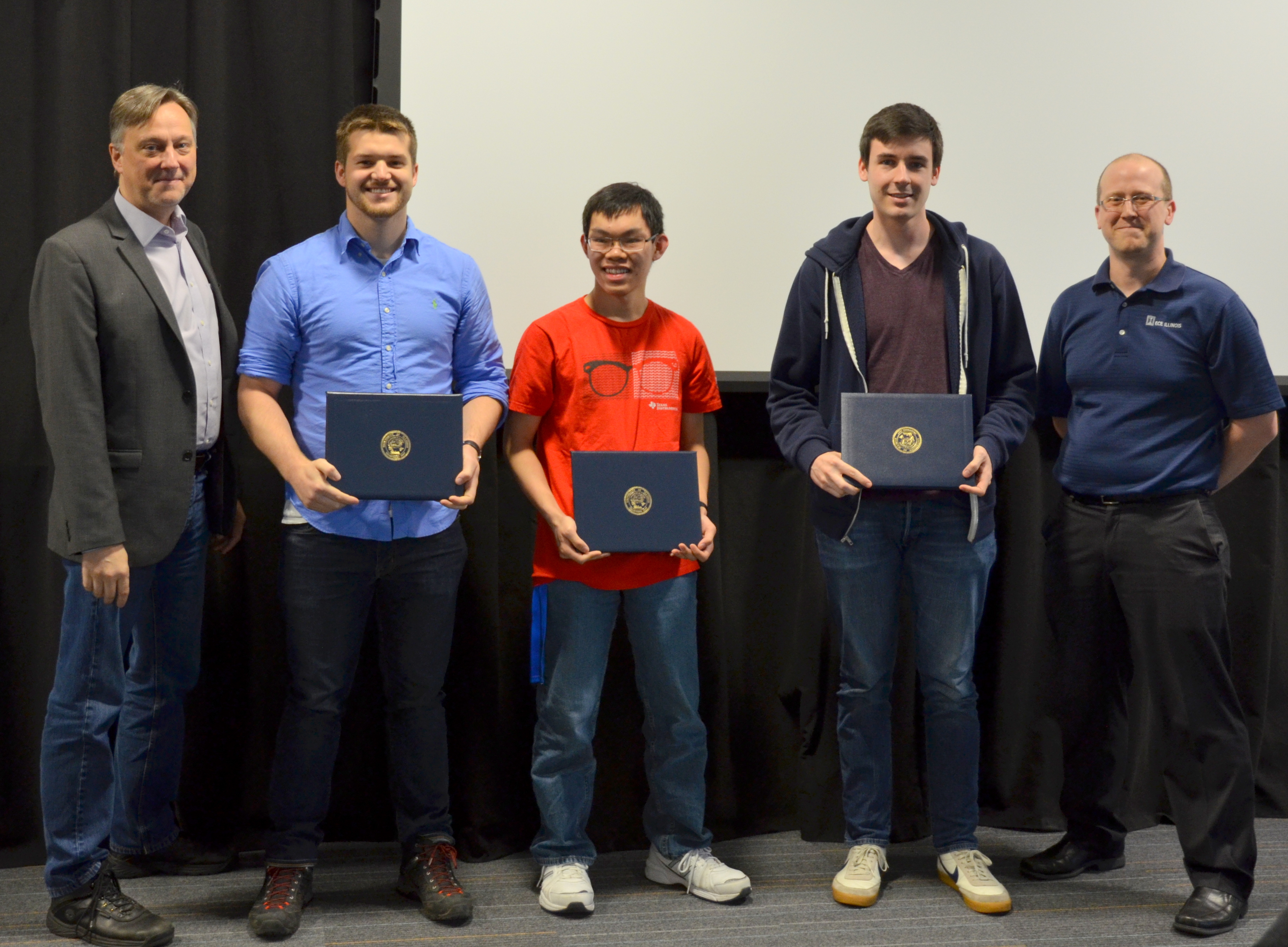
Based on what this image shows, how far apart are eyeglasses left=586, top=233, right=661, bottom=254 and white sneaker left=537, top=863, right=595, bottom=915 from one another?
1.32 m

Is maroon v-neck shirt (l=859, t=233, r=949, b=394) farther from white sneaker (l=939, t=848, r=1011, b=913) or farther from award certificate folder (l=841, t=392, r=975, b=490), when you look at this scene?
white sneaker (l=939, t=848, r=1011, b=913)

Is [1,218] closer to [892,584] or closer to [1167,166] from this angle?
[892,584]

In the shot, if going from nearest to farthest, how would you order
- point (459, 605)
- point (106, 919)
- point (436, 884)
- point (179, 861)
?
point (106, 919), point (436, 884), point (179, 861), point (459, 605)

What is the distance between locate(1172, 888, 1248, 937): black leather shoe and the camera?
223 cm

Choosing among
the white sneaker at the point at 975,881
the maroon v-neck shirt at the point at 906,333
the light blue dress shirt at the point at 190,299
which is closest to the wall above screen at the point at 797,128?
the maroon v-neck shirt at the point at 906,333

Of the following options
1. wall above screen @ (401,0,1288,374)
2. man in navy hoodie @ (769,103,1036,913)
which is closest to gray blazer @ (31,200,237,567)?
wall above screen @ (401,0,1288,374)

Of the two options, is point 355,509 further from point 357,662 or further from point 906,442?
point 906,442

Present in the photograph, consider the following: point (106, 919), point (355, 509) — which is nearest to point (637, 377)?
point (355, 509)

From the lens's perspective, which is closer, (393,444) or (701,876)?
(393,444)

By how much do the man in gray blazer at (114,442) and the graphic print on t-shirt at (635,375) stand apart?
0.78 metres

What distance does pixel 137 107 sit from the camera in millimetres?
2104

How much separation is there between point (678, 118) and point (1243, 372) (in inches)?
55.9

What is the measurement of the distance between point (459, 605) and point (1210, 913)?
1776 mm

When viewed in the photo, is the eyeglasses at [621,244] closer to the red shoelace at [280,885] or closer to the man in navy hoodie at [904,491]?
the man in navy hoodie at [904,491]
